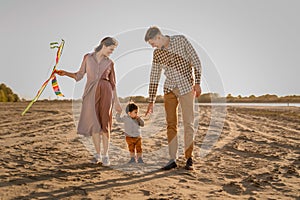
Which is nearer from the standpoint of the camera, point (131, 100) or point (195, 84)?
point (195, 84)

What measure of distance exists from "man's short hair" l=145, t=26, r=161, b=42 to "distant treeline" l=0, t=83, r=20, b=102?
29.5 meters

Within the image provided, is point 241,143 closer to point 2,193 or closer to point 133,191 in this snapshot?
point 133,191

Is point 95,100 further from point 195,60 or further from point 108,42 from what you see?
point 195,60

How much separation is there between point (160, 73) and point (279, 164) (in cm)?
215

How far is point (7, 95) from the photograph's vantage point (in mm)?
31516

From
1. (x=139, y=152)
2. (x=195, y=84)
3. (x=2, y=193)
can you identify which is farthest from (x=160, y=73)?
(x=2, y=193)

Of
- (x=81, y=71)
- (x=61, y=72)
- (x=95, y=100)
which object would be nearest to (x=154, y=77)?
(x=95, y=100)

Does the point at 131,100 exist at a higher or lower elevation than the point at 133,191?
higher

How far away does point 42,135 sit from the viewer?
6.77 meters

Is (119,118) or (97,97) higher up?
(97,97)

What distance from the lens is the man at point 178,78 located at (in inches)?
168

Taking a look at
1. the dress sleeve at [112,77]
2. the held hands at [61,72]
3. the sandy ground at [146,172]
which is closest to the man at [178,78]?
the sandy ground at [146,172]

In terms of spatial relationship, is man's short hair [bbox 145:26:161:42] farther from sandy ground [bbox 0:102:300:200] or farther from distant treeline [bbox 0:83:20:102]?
distant treeline [bbox 0:83:20:102]

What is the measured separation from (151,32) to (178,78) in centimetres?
71
